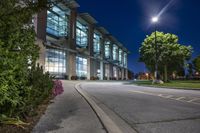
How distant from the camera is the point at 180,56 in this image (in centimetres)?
4981

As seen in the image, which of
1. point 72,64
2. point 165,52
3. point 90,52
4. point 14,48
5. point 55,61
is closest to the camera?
point 14,48

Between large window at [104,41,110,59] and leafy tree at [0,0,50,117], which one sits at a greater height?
large window at [104,41,110,59]

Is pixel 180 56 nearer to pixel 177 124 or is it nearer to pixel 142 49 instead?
pixel 142 49

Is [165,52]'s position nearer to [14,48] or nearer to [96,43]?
[96,43]

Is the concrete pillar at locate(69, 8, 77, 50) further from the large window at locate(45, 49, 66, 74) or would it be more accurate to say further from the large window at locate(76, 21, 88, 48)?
the large window at locate(76, 21, 88, 48)

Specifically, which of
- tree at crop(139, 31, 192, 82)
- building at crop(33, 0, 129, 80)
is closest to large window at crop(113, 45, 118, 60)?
building at crop(33, 0, 129, 80)

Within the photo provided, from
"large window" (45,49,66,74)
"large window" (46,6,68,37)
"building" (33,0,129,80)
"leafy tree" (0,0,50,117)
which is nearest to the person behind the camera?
"leafy tree" (0,0,50,117)

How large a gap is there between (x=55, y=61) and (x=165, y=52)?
80.5 ft

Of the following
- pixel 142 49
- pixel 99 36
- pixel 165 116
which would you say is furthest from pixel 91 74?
pixel 165 116

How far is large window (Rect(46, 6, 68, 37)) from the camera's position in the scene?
188 ft

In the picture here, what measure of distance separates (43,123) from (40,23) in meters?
46.4

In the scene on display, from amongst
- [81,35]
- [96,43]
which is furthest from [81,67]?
[96,43]

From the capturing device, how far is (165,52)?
48.8m

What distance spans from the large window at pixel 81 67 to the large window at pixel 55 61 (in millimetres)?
7834
